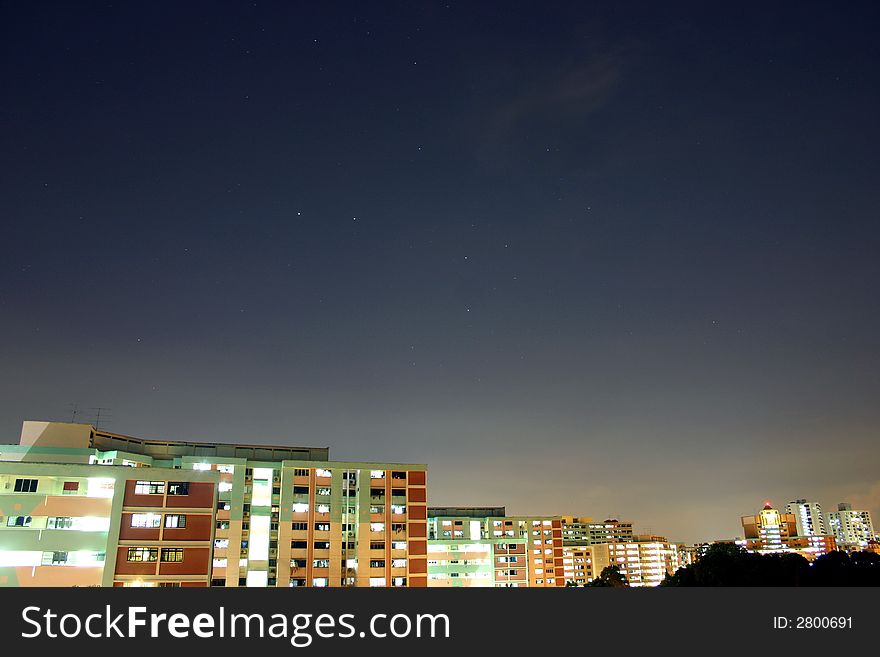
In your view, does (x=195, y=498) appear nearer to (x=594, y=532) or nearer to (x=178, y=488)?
(x=178, y=488)

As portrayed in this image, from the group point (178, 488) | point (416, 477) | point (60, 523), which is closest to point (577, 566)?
point (416, 477)

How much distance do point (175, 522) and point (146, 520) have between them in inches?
56.0

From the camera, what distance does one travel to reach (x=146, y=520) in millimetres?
35969

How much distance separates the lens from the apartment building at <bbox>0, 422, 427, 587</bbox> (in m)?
55.6

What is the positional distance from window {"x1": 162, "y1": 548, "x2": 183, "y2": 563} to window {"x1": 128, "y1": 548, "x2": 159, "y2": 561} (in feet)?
1.30

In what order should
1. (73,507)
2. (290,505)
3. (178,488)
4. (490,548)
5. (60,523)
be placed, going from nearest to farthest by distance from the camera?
(60,523)
(73,507)
(178,488)
(290,505)
(490,548)

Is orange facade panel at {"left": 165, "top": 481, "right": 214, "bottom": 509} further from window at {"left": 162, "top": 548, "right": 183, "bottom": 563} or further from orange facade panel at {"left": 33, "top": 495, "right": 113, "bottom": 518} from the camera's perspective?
orange facade panel at {"left": 33, "top": 495, "right": 113, "bottom": 518}

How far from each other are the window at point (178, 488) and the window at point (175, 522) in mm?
1240

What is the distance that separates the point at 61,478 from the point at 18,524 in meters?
3.00

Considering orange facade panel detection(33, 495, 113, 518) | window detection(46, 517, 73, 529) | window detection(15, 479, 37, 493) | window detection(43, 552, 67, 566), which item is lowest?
window detection(43, 552, 67, 566)

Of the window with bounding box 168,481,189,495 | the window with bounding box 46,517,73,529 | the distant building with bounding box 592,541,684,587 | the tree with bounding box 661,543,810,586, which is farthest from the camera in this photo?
the distant building with bounding box 592,541,684,587

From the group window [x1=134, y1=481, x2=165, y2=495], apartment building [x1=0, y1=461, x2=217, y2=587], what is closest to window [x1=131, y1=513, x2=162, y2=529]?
apartment building [x1=0, y1=461, x2=217, y2=587]

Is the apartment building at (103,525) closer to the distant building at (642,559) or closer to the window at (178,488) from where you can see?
the window at (178,488)
